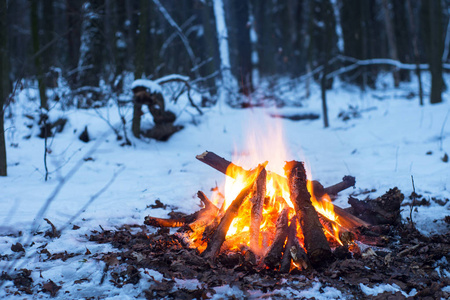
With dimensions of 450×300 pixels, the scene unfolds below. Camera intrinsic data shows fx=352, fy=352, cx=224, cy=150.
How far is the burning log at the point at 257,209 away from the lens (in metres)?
3.21

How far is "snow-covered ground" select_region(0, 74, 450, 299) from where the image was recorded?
3121mm

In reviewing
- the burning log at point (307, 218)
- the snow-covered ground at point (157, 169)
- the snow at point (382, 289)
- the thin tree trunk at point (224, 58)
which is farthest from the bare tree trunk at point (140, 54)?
the snow at point (382, 289)

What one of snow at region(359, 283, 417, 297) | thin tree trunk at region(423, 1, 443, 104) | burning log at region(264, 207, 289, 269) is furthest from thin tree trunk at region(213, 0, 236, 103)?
snow at region(359, 283, 417, 297)

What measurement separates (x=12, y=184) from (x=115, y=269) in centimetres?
334

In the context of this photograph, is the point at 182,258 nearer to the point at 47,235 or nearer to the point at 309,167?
the point at 47,235

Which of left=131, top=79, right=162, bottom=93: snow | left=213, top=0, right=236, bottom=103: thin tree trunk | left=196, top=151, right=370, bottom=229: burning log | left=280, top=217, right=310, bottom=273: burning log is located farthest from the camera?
left=213, top=0, right=236, bottom=103: thin tree trunk

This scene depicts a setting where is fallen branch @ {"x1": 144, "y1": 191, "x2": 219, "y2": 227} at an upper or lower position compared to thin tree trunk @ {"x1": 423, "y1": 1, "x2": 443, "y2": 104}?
lower

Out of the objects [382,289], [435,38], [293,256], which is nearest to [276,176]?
[293,256]

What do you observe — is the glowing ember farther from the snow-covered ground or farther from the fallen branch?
the snow-covered ground

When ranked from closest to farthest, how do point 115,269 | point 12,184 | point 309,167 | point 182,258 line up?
point 115,269 < point 182,258 < point 12,184 < point 309,167

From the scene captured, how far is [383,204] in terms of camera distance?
12.8 feet

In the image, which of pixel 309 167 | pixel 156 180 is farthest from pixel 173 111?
pixel 309 167

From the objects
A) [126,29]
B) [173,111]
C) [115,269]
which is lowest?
[115,269]

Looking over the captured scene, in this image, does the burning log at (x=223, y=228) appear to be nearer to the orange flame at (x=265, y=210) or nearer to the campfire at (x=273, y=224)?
the campfire at (x=273, y=224)
